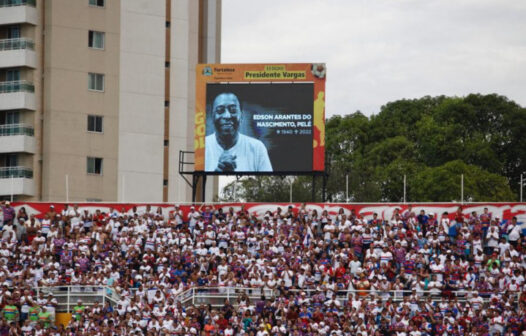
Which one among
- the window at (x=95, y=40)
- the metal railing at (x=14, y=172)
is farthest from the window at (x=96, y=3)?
the metal railing at (x=14, y=172)

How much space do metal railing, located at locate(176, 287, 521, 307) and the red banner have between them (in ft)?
19.4

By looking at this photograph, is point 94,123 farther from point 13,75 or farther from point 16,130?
point 13,75

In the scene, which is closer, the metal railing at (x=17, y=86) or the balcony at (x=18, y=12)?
the balcony at (x=18, y=12)

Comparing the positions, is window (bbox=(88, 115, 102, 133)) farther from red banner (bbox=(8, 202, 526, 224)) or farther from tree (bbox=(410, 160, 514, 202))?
tree (bbox=(410, 160, 514, 202))

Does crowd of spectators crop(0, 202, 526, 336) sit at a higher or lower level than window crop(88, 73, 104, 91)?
lower

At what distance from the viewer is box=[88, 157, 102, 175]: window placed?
236 ft

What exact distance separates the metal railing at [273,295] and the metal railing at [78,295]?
2628 mm

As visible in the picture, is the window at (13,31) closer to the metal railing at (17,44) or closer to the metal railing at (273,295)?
the metal railing at (17,44)

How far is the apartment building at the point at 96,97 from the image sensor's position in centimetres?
7031

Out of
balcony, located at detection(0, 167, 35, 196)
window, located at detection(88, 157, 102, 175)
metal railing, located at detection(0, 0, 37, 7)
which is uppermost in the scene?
metal railing, located at detection(0, 0, 37, 7)

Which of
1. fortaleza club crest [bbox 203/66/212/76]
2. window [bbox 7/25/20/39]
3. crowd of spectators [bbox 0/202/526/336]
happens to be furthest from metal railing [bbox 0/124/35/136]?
fortaleza club crest [bbox 203/66/212/76]

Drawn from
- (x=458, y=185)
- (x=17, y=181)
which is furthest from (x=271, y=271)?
(x=458, y=185)

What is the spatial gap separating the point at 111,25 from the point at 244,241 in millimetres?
28498

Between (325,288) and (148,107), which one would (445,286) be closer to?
(325,288)
